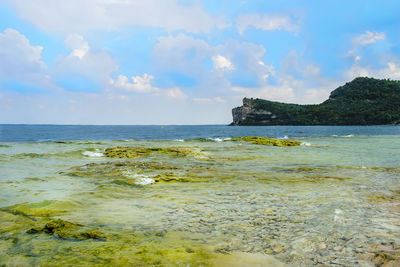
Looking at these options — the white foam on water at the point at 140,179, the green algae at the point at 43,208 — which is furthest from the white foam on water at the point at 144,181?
the green algae at the point at 43,208

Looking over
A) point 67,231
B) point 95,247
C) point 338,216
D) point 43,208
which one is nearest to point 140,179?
point 43,208

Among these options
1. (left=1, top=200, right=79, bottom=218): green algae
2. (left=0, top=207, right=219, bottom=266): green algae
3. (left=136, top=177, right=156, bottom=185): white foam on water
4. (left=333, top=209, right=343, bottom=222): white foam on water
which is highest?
(left=0, top=207, right=219, bottom=266): green algae

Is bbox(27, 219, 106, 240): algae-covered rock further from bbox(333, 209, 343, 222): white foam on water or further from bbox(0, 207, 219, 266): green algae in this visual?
bbox(333, 209, 343, 222): white foam on water

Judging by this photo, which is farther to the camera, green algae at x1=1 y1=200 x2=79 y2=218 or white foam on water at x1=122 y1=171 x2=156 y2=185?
white foam on water at x1=122 y1=171 x2=156 y2=185

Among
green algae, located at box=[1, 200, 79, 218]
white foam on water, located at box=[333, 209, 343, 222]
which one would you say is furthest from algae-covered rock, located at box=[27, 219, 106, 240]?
white foam on water, located at box=[333, 209, 343, 222]

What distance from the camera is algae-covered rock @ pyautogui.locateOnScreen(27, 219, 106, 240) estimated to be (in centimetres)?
637

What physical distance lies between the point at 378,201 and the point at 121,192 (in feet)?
31.9

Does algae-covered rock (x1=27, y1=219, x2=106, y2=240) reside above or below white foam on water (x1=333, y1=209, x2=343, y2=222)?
above

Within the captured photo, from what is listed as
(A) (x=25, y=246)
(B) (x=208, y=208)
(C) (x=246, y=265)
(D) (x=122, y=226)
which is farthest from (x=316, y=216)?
(A) (x=25, y=246)

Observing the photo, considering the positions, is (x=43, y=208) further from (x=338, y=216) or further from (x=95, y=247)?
(x=338, y=216)

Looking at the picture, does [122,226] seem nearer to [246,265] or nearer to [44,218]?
[44,218]

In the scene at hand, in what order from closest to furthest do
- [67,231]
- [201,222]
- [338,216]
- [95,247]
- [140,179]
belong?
1. [95,247]
2. [67,231]
3. [201,222]
4. [338,216]
5. [140,179]

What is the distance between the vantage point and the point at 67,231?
667cm

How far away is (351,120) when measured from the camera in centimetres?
19800
